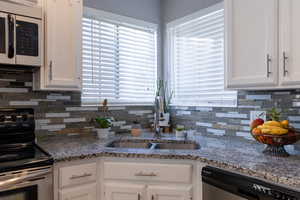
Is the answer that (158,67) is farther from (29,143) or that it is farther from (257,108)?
(29,143)

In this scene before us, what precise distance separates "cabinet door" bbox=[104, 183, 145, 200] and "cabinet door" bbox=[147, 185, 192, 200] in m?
0.06

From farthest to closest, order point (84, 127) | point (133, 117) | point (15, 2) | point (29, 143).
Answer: point (133, 117), point (84, 127), point (29, 143), point (15, 2)

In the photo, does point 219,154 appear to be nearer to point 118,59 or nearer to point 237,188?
point 237,188

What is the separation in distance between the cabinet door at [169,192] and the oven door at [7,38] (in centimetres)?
132

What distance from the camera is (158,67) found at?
2.91 metres

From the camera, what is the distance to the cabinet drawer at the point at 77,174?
1.57 m

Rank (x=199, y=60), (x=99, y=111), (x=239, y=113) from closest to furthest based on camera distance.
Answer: (x=239, y=113), (x=99, y=111), (x=199, y=60)

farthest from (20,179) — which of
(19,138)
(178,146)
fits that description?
(178,146)

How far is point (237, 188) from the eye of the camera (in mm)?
1289

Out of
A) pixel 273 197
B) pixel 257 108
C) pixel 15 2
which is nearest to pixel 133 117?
pixel 257 108

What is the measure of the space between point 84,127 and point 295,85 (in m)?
1.76

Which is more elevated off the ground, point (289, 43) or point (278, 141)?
point (289, 43)

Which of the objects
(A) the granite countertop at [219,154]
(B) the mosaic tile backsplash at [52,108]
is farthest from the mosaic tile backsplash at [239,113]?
(B) the mosaic tile backsplash at [52,108]

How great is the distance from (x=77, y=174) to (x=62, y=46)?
39.1 inches
